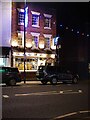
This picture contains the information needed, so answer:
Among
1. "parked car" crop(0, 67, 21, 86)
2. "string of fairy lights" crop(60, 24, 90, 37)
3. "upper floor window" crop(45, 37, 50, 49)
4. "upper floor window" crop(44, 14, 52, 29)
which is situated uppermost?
"upper floor window" crop(44, 14, 52, 29)

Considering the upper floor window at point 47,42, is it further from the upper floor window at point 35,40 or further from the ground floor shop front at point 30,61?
the upper floor window at point 35,40

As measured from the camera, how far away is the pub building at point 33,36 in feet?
130

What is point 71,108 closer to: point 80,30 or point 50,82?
point 50,82

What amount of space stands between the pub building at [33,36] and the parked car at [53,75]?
7.49 metres

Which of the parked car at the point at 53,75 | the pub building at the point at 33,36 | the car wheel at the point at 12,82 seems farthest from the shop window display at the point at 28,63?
the car wheel at the point at 12,82

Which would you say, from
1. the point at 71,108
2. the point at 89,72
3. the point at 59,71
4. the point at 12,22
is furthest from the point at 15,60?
the point at 71,108

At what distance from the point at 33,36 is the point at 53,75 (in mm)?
10772

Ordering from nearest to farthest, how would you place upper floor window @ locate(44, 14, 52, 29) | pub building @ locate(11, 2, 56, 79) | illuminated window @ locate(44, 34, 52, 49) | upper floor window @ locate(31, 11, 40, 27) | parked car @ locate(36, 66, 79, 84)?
1. parked car @ locate(36, 66, 79, 84)
2. pub building @ locate(11, 2, 56, 79)
3. upper floor window @ locate(31, 11, 40, 27)
4. illuminated window @ locate(44, 34, 52, 49)
5. upper floor window @ locate(44, 14, 52, 29)

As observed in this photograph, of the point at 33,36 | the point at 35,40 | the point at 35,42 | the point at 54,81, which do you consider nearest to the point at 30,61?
the point at 35,42

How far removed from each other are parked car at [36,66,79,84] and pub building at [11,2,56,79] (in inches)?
295

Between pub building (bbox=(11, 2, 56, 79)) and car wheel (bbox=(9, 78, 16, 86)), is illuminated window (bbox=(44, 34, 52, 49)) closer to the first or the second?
pub building (bbox=(11, 2, 56, 79))

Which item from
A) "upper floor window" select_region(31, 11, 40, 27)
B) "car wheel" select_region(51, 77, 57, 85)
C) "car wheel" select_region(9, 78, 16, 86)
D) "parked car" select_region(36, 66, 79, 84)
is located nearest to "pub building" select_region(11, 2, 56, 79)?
"upper floor window" select_region(31, 11, 40, 27)

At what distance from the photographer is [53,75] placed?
104 feet

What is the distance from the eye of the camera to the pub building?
39719mm
